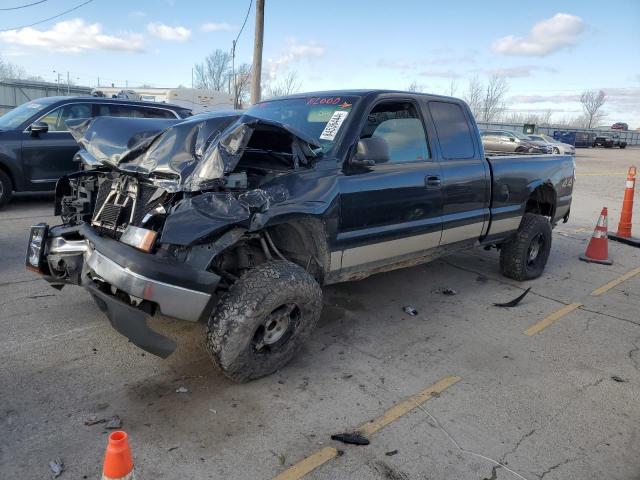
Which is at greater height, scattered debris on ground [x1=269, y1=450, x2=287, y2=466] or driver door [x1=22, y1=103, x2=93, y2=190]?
driver door [x1=22, y1=103, x2=93, y2=190]

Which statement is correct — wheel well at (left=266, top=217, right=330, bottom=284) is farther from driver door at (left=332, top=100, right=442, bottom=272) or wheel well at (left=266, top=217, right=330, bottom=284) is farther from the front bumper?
the front bumper

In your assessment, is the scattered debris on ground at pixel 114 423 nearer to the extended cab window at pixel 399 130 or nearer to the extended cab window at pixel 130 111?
the extended cab window at pixel 399 130

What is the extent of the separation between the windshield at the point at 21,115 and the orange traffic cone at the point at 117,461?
25.9 feet

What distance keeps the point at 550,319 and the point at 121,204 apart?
12.9 feet

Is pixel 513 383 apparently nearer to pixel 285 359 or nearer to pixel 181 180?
pixel 285 359

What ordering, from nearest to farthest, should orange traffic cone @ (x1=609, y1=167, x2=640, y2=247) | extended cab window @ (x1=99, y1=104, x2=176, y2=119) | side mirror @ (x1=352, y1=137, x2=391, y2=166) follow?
side mirror @ (x1=352, y1=137, x2=391, y2=166), orange traffic cone @ (x1=609, y1=167, x2=640, y2=247), extended cab window @ (x1=99, y1=104, x2=176, y2=119)

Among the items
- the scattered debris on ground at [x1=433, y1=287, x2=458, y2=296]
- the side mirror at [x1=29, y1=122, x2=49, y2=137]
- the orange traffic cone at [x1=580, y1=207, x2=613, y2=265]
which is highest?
the side mirror at [x1=29, y1=122, x2=49, y2=137]

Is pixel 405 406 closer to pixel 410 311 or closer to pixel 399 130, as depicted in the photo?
pixel 410 311

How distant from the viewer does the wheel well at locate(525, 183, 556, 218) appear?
20.4 ft

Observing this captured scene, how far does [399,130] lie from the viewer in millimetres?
4445

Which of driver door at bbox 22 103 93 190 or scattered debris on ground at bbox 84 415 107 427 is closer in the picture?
scattered debris on ground at bbox 84 415 107 427

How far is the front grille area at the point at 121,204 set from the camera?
3.39 metres

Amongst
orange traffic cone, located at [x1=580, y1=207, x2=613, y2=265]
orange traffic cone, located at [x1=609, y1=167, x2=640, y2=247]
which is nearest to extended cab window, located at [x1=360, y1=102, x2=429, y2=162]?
orange traffic cone, located at [x1=580, y1=207, x2=613, y2=265]

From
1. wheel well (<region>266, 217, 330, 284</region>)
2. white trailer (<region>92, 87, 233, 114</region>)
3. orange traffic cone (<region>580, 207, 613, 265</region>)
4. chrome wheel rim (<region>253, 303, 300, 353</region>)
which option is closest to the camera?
chrome wheel rim (<region>253, 303, 300, 353</region>)
